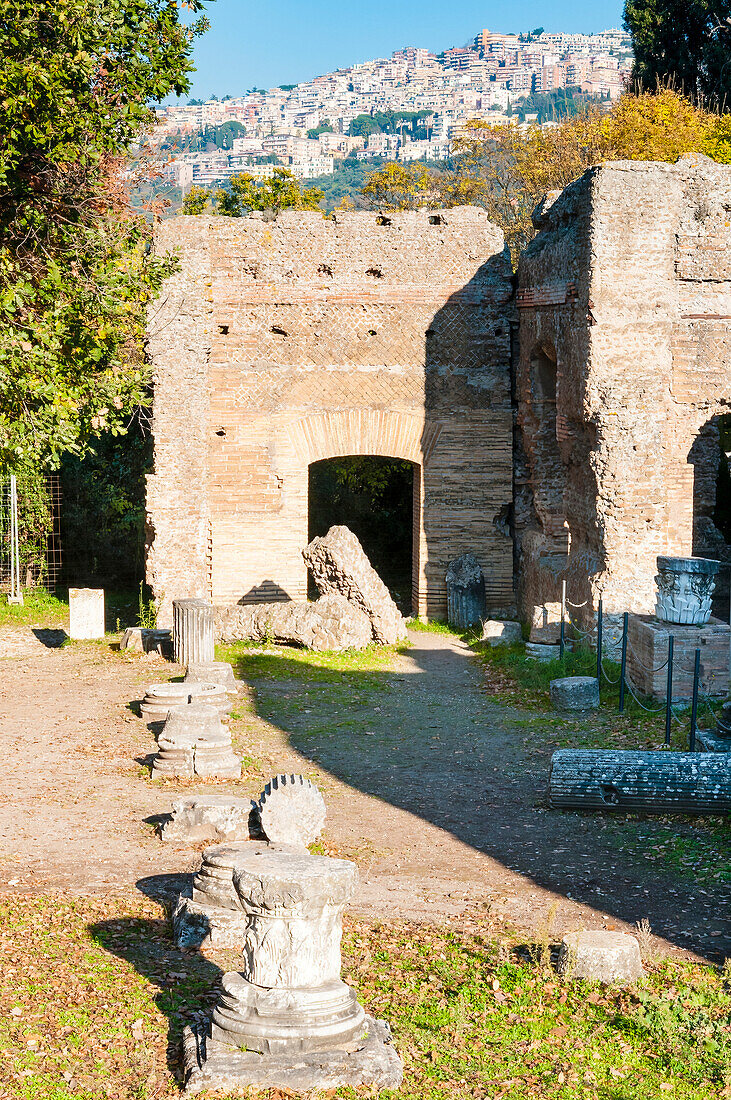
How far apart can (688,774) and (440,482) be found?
8.09 meters

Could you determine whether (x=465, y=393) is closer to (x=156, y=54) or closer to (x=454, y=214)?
(x=454, y=214)

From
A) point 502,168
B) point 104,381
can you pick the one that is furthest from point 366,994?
point 502,168

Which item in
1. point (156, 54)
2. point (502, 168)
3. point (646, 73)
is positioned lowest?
point (156, 54)

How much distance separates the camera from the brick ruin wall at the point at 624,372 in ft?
40.7

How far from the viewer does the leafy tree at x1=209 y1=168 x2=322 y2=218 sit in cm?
2245

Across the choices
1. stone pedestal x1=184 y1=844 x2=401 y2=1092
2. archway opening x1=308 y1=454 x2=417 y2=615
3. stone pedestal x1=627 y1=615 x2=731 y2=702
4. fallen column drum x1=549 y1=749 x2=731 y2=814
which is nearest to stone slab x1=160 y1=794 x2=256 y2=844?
fallen column drum x1=549 y1=749 x2=731 y2=814

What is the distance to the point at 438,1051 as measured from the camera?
501 cm

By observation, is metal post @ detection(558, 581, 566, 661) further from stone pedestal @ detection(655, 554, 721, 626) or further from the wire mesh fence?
the wire mesh fence

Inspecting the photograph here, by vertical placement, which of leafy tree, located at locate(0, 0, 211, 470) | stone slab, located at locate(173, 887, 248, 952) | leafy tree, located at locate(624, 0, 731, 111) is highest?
leafy tree, located at locate(624, 0, 731, 111)

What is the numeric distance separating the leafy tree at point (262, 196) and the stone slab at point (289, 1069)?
63.6 ft

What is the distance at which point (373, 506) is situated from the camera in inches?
781

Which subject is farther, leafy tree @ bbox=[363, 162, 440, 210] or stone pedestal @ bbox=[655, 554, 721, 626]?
leafy tree @ bbox=[363, 162, 440, 210]

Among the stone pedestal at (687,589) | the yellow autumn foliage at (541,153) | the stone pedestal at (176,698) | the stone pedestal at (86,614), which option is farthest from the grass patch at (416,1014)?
the yellow autumn foliage at (541,153)

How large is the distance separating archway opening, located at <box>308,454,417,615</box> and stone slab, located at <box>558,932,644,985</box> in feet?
45.0
